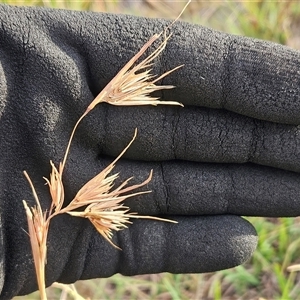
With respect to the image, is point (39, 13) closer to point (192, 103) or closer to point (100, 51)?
point (100, 51)

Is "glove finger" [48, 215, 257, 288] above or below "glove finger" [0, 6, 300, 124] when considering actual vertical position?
below

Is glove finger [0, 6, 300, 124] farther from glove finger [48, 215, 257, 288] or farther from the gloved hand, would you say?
glove finger [48, 215, 257, 288]

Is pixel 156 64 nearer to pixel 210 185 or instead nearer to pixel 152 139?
pixel 152 139

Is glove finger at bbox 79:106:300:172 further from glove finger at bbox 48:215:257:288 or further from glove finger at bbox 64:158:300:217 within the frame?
glove finger at bbox 48:215:257:288

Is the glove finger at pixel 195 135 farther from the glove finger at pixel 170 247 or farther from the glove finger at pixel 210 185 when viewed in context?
the glove finger at pixel 170 247

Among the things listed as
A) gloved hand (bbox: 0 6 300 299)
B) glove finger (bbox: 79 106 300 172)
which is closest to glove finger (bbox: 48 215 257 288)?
gloved hand (bbox: 0 6 300 299)

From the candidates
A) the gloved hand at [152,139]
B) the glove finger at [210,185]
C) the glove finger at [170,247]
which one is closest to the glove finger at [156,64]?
the gloved hand at [152,139]

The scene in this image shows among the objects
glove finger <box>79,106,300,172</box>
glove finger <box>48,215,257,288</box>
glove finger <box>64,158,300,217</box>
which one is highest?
glove finger <box>79,106,300,172</box>

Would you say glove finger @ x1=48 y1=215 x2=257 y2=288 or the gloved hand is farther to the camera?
glove finger @ x1=48 y1=215 x2=257 y2=288
